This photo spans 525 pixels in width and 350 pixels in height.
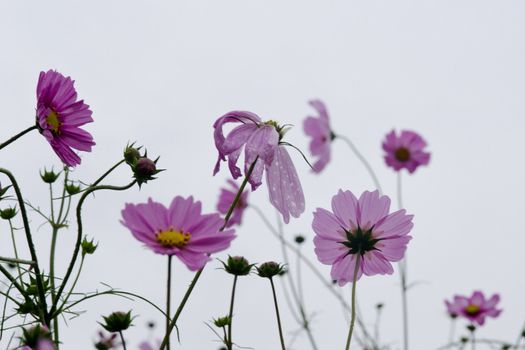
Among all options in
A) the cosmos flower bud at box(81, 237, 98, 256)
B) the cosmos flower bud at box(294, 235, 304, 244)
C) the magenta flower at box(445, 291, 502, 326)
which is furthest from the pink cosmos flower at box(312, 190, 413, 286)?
the magenta flower at box(445, 291, 502, 326)

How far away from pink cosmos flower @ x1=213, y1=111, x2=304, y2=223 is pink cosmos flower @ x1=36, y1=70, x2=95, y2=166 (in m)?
0.21

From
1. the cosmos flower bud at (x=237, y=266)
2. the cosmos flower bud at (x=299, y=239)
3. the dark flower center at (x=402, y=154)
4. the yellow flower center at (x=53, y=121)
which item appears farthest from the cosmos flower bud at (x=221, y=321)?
the dark flower center at (x=402, y=154)

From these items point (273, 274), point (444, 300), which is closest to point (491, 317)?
point (444, 300)

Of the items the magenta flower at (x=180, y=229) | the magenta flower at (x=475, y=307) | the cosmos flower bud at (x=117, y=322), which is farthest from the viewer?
the magenta flower at (x=475, y=307)

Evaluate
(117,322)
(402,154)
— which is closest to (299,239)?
(402,154)

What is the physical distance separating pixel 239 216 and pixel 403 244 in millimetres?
2541

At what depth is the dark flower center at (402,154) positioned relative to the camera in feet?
10.7

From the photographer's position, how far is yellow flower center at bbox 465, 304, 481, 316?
3.10 metres

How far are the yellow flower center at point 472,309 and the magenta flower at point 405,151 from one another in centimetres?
67

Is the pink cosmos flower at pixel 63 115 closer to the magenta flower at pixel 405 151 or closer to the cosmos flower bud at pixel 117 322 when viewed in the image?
the cosmos flower bud at pixel 117 322

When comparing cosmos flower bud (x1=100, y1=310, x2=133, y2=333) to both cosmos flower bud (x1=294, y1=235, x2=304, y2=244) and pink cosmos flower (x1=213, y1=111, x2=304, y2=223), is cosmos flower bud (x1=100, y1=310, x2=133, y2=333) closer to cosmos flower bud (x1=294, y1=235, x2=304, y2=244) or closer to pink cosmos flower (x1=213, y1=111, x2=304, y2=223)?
pink cosmos flower (x1=213, y1=111, x2=304, y2=223)

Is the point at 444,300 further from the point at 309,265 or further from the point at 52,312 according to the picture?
the point at 52,312

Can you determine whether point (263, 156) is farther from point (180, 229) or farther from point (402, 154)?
point (402, 154)

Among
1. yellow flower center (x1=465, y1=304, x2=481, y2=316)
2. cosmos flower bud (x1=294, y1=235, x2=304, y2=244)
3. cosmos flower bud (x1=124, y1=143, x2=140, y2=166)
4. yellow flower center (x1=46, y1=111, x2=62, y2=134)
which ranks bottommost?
cosmos flower bud (x1=124, y1=143, x2=140, y2=166)
